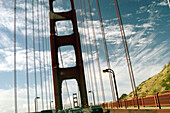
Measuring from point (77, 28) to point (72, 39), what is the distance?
2356mm

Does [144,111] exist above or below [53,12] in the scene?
below

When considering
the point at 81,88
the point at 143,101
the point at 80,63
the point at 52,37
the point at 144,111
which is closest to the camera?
the point at 144,111

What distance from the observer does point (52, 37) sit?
3472 cm

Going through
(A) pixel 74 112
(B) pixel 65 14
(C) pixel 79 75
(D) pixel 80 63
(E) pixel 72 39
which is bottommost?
(A) pixel 74 112

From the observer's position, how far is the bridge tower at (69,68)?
30.0 meters

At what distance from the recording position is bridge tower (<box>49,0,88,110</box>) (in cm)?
2998

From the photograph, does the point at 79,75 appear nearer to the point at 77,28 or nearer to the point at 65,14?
the point at 77,28

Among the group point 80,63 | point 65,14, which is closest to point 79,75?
point 80,63

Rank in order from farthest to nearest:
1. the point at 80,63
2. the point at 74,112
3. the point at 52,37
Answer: the point at 52,37 → the point at 80,63 → the point at 74,112

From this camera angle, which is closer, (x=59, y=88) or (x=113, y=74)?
(x=113, y=74)

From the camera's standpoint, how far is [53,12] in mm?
39125

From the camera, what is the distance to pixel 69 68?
1313 inches

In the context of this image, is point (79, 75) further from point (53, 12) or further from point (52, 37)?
point (53, 12)

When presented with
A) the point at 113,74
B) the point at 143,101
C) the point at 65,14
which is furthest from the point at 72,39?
the point at 143,101
